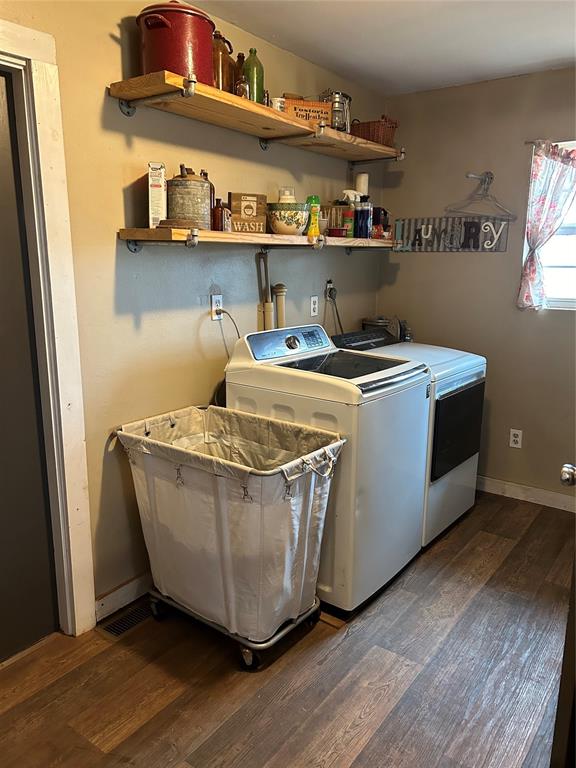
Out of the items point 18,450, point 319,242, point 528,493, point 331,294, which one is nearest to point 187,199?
point 319,242

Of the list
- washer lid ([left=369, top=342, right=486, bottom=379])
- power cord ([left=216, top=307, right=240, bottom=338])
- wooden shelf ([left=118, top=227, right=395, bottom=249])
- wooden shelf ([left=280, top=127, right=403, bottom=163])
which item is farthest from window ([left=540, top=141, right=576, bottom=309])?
power cord ([left=216, top=307, right=240, bottom=338])

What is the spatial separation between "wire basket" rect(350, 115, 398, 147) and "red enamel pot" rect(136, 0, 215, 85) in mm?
1286

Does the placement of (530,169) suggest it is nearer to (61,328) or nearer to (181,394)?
(181,394)

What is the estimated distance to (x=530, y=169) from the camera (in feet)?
9.93

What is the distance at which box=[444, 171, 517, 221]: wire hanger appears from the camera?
124 inches

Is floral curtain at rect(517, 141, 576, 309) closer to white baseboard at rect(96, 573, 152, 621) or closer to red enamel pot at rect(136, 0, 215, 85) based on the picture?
red enamel pot at rect(136, 0, 215, 85)

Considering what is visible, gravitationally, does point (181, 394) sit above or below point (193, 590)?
above

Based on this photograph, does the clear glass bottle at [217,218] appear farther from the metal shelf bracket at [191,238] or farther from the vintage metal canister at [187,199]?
the metal shelf bracket at [191,238]

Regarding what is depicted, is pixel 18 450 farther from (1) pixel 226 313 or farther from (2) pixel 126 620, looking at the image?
(1) pixel 226 313

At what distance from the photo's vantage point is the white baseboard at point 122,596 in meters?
2.20

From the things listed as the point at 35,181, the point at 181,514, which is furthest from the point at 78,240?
the point at 181,514

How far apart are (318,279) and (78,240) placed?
1470 millimetres

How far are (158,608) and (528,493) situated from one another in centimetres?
216

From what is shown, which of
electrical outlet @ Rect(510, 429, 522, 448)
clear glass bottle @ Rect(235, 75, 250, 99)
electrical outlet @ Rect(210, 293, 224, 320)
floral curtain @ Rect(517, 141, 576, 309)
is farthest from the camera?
electrical outlet @ Rect(510, 429, 522, 448)
